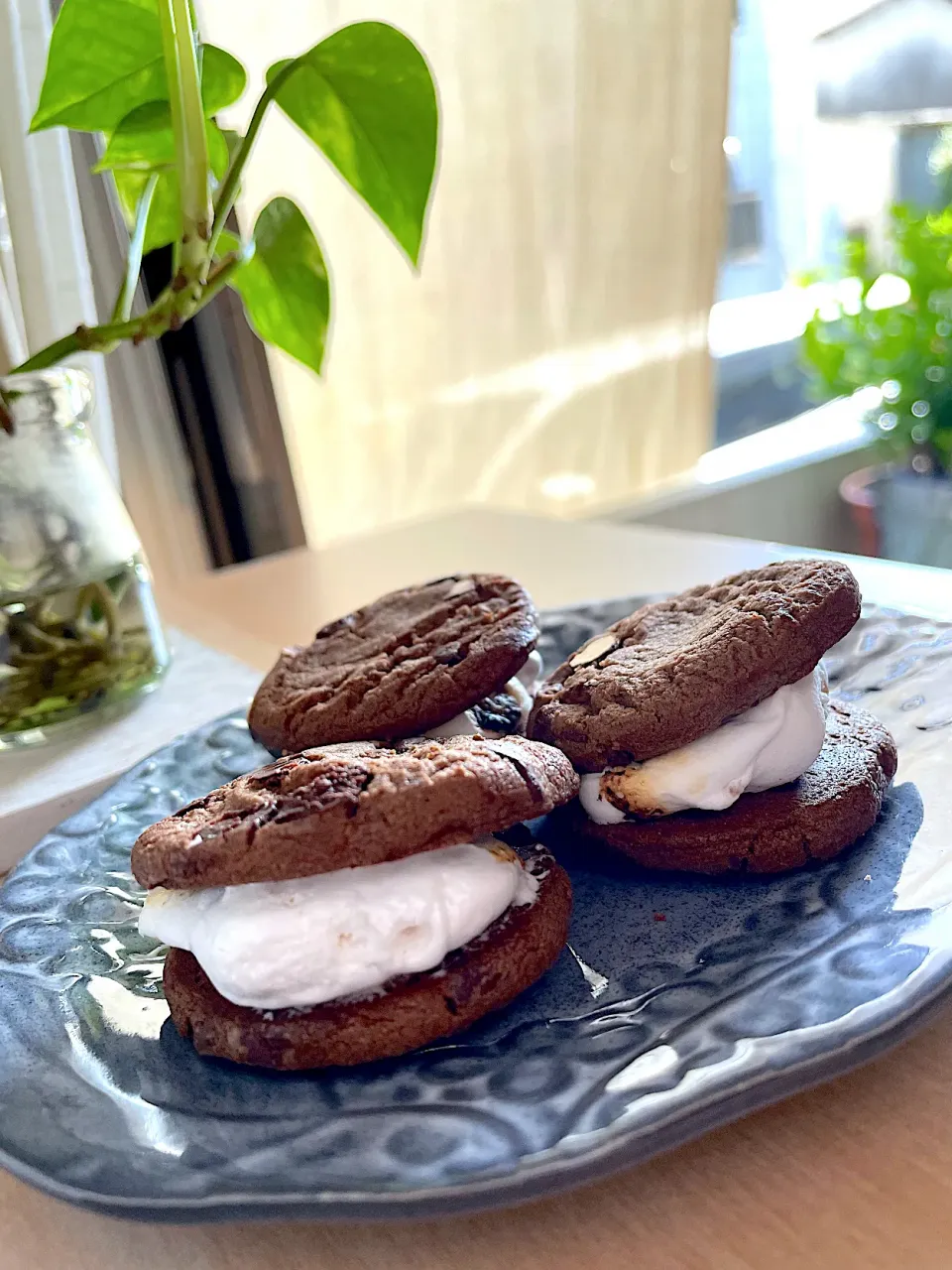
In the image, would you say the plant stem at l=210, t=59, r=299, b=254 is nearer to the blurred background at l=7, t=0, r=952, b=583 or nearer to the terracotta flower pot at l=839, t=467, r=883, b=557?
the blurred background at l=7, t=0, r=952, b=583

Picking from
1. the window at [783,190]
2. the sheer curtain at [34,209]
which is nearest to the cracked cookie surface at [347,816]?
the sheer curtain at [34,209]

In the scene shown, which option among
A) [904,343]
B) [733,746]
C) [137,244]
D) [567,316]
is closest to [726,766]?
[733,746]

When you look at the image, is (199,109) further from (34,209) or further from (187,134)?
(34,209)

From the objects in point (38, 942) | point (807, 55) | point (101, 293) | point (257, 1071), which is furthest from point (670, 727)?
point (807, 55)

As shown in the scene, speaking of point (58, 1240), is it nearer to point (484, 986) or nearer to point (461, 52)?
point (484, 986)

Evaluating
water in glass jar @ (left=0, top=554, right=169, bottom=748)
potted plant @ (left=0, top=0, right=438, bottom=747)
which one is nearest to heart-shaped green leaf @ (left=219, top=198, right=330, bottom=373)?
potted plant @ (left=0, top=0, right=438, bottom=747)

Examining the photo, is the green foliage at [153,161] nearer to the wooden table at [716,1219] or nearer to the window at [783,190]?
the wooden table at [716,1219]
